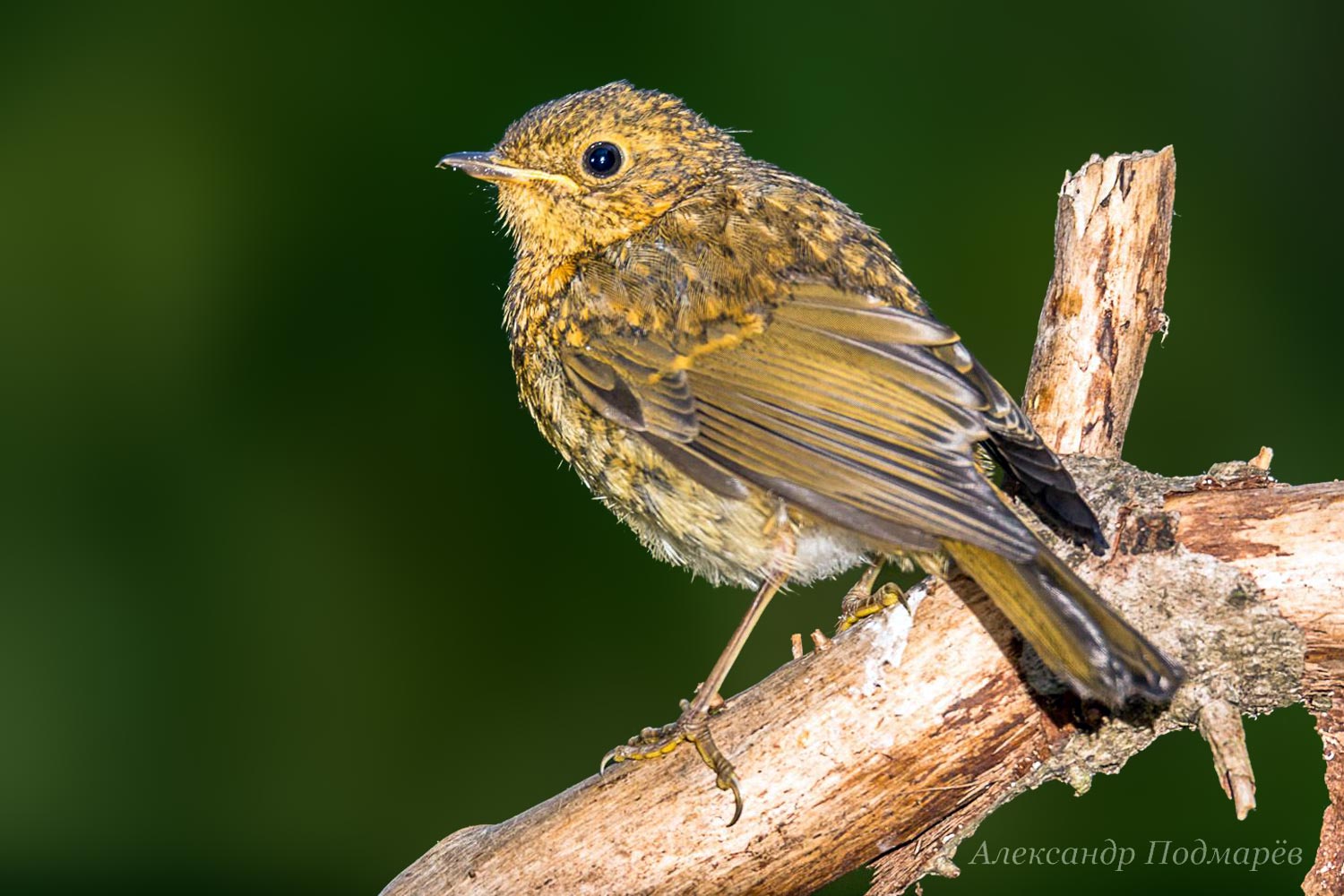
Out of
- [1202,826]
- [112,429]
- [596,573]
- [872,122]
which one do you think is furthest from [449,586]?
[1202,826]

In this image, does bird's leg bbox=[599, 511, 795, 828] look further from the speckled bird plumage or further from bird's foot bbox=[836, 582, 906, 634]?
bird's foot bbox=[836, 582, 906, 634]

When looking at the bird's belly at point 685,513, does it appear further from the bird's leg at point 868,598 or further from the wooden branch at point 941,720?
the wooden branch at point 941,720

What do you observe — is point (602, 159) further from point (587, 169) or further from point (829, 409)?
point (829, 409)

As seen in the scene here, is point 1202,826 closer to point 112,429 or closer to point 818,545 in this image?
point 818,545

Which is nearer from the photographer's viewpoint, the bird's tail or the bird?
the bird's tail

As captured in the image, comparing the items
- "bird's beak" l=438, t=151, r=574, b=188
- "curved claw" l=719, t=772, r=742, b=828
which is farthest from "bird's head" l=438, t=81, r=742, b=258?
"curved claw" l=719, t=772, r=742, b=828

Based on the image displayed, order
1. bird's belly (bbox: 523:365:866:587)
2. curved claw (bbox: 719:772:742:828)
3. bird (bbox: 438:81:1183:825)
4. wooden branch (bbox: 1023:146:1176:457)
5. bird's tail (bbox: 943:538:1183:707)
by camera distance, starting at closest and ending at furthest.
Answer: bird's tail (bbox: 943:538:1183:707) → bird (bbox: 438:81:1183:825) → curved claw (bbox: 719:772:742:828) → bird's belly (bbox: 523:365:866:587) → wooden branch (bbox: 1023:146:1176:457)

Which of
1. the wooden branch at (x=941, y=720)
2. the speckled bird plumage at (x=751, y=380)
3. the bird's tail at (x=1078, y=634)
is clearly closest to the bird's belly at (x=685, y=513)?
the speckled bird plumage at (x=751, y=380)
